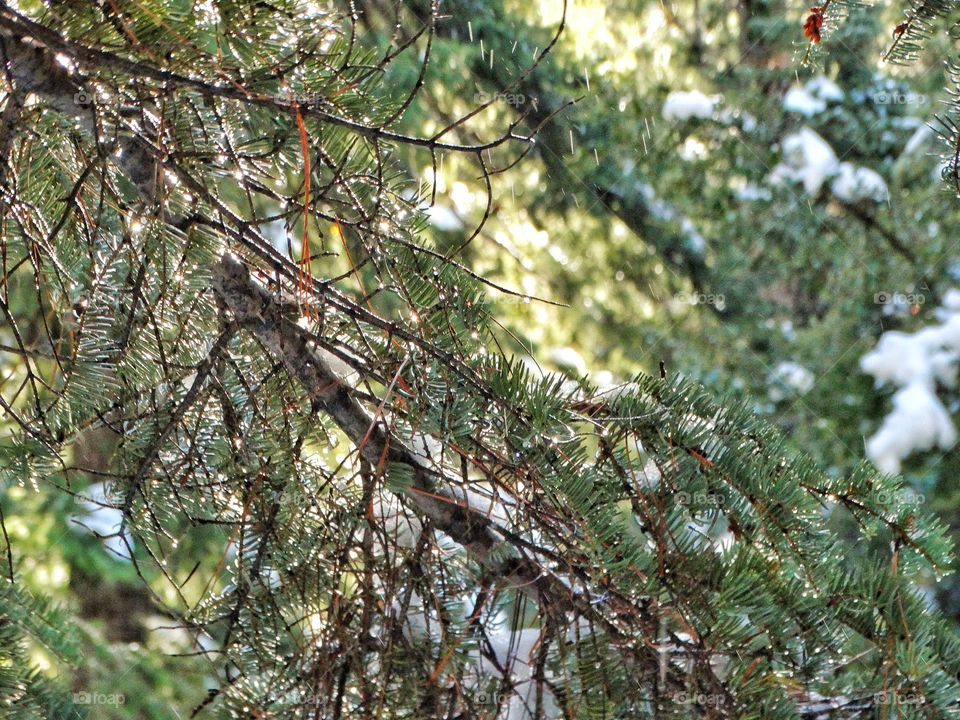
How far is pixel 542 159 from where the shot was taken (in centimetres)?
283

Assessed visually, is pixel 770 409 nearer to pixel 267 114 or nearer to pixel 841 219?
pixel 841 219

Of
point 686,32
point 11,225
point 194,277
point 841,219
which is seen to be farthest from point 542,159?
point 194,277

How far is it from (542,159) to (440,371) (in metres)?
2.31

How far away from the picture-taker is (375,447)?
67cm
